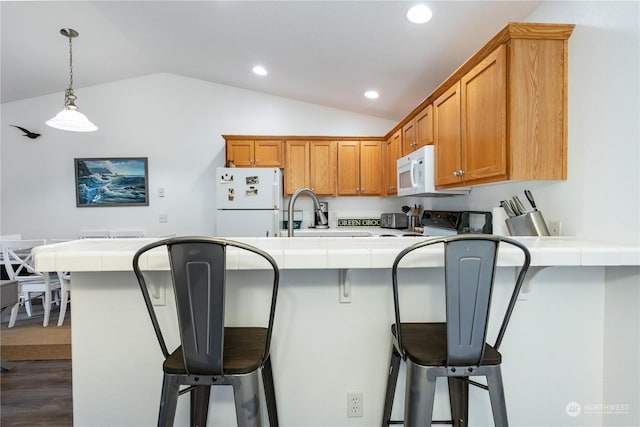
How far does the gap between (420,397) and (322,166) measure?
3233 millimetres

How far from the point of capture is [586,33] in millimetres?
1451

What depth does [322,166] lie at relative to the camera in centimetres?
396

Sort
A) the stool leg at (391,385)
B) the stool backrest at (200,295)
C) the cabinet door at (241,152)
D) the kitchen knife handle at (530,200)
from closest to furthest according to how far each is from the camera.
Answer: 1. the stool backrest at (200,295)
2. the stool leg at (391,385)
3. the kitchen knife handle at (530,200)
4. the cabinet door at (241,152)

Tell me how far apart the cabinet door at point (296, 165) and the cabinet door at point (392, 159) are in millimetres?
993

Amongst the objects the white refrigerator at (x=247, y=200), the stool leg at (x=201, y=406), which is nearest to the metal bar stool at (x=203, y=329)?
A: the stool leg at (x=201, y=406)

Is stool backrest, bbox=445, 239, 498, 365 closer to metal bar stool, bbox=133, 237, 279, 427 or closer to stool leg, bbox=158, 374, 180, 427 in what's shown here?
metal bar stool, bbox=133, 237, 279, 427

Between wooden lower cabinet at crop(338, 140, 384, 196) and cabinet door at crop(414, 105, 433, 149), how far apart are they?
115cm

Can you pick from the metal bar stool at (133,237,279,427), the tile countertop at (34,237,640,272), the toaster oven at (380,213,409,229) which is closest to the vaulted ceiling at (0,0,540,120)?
the toaster oven at (380,213,409,229)

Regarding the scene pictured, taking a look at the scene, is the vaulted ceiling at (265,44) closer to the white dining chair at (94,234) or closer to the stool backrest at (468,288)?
the stool backrest at (468,288)

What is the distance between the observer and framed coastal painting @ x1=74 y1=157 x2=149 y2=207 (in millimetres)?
4203

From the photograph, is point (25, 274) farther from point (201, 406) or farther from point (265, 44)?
point (265, 44)

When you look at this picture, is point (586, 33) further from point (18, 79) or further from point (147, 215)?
point (18, 79)

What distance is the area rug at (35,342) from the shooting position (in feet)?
8.30

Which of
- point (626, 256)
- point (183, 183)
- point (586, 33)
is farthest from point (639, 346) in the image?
point (183, 183)
